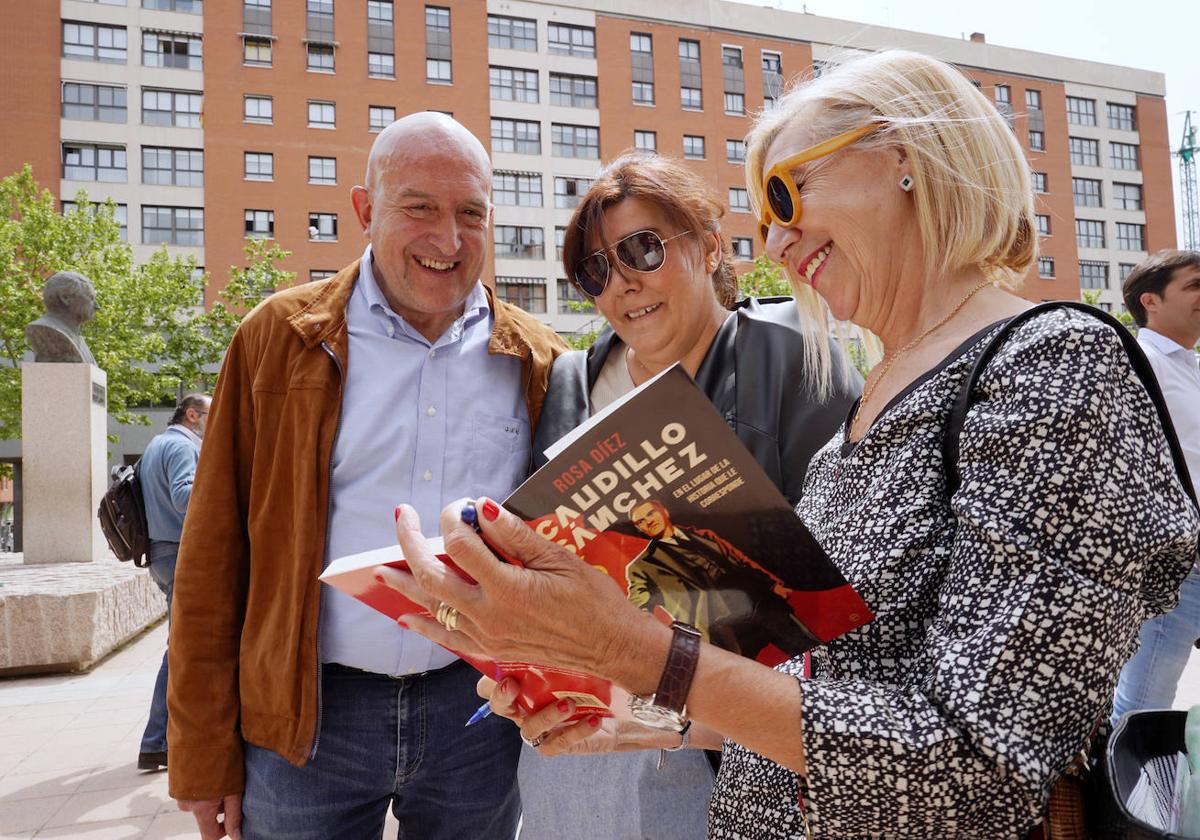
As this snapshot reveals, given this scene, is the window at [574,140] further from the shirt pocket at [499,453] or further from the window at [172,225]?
the shirt pocket at [499,453]

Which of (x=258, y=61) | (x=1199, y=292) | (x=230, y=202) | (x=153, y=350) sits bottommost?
(x=1199, y=292)

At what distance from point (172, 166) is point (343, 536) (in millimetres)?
36738

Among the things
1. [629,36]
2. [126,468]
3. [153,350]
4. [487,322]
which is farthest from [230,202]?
[487,322]

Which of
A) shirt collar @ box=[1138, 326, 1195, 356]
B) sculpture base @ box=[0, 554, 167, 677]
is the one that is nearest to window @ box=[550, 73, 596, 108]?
sculpture base @ box=[0, 554, 167, 677]

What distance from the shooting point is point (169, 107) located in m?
33.9

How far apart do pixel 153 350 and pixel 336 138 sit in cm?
1596

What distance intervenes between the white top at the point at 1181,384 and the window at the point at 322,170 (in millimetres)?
35607

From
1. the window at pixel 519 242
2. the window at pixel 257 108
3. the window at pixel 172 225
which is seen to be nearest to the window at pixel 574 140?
the window at pixel 519 242

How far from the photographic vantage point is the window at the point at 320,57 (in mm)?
35562

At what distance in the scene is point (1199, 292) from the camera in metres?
4.02

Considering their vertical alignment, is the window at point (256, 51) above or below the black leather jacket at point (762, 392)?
above

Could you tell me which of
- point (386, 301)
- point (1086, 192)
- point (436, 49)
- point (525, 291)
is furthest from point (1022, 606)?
point (1086, 192)

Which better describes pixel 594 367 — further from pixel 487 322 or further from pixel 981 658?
pixel 981 658

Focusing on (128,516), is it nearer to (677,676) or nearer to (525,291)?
(677,676)
